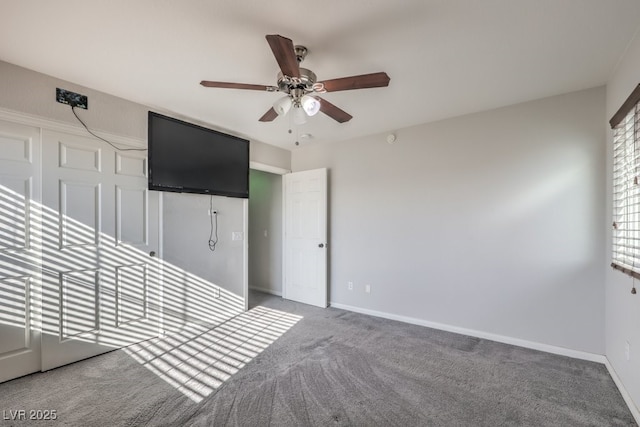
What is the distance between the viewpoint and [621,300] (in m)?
2.17

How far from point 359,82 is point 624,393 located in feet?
9.48

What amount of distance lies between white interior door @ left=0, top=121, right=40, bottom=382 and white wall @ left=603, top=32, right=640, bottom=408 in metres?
4.41

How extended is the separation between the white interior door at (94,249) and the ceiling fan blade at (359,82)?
2205 mm

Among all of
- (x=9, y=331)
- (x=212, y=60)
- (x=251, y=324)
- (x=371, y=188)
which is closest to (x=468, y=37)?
(x=212, y=60)

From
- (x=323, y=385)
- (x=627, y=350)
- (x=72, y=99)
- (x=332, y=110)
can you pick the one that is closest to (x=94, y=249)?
(x=72, y=99)

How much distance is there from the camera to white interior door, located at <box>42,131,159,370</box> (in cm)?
246

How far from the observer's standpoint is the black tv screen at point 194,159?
117 inches

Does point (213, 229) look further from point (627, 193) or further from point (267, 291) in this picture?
point (627, 193)

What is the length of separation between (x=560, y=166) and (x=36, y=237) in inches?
184

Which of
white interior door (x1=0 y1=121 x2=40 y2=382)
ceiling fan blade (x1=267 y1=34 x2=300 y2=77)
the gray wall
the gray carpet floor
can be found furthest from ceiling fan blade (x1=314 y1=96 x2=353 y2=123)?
the gray wall

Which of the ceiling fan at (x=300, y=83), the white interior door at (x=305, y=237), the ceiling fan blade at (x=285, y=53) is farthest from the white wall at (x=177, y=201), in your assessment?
the ceiling fan blade at (x=285, y=53)

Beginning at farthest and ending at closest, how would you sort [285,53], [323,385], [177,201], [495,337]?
→ [177,201] → [495,337] → [323,385] → [285,53]

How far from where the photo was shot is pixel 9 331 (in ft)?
7.44

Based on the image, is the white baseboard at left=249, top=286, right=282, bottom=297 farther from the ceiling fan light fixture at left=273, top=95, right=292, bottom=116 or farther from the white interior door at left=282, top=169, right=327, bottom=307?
the ceiling fan light fixture at left=273, top=95, right=292, bottom=116
